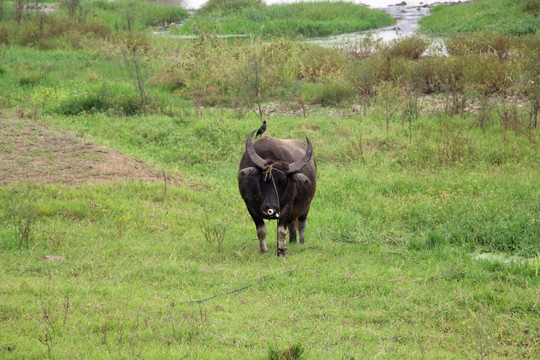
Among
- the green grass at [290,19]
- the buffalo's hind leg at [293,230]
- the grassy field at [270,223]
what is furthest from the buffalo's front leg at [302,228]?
the green grass at [290,19]

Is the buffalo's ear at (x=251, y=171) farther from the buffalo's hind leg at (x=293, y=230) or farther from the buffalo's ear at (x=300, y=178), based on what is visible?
the buffalo's hind leg at (x=293, y=230)

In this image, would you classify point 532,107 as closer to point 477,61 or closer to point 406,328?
point 477,61

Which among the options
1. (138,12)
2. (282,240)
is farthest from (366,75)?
(138,12)

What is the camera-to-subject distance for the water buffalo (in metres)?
8.12

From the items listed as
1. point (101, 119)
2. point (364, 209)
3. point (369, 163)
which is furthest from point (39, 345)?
point (101, 119)

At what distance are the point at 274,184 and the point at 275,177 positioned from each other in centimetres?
11

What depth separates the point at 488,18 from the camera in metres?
28.8

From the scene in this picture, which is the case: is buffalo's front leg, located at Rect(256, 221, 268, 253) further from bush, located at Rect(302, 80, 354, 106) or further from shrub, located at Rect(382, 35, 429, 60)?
shrub, located at Rect(382, 35, 429, 60)

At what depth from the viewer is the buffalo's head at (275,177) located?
812 centimetres

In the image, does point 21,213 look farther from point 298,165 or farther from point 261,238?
point 298,165

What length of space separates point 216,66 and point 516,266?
41.1 feet

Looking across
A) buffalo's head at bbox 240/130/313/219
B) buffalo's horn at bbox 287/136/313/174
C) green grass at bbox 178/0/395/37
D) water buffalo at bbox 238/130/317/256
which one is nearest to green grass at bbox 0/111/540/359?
water buffalo at bbox 238/130/317/256

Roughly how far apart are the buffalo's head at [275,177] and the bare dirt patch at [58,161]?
3.93 m

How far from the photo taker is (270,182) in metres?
8.15
